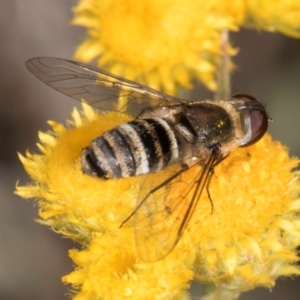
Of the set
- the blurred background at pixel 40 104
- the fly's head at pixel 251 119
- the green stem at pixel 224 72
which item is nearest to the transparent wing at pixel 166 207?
A: the fly's head at pixel 251 119

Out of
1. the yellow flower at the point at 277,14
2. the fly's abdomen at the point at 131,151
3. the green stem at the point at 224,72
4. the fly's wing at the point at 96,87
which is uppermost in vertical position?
the yellow flower at the point at 277,14

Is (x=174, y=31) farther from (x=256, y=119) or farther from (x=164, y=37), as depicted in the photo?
(x=256, y=119)

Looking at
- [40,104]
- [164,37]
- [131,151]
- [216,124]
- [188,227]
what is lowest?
[188,227]

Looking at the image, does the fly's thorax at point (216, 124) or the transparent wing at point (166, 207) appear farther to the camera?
the fly's thorax at point (216, 124)

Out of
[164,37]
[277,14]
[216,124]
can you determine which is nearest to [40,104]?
[164,37]

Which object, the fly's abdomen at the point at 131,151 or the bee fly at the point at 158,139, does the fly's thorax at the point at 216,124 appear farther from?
the fly's abdomen at the point at 131,151

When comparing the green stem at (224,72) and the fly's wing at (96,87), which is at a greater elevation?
the green stem at (224,72)
